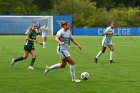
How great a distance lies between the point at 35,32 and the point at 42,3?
279 ft

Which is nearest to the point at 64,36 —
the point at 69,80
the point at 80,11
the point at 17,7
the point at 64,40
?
the point at 64,40

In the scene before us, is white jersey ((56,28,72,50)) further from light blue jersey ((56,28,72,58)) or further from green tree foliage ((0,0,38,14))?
green tree foliage ((0,0,38,14))

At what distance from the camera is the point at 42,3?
4178 inches

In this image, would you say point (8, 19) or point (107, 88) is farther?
point (8, 19)

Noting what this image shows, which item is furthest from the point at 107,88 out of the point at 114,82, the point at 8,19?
the point at 8,19

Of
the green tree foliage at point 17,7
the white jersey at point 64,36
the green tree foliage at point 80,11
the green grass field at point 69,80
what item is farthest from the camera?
the green tree foliage at point 17,7

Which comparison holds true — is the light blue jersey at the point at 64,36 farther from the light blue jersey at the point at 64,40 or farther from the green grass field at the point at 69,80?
the green grass field at the point at 69,80

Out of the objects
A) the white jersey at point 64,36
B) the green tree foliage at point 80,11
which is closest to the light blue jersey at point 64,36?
the white jersey at point 64,36

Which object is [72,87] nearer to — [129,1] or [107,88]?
[107,88]

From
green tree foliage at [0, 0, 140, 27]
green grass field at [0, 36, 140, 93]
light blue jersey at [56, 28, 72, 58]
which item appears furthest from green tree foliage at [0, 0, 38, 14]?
light blue jersey at [56, 28, 72, 58]

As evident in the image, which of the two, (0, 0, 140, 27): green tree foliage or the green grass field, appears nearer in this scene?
the green grass field

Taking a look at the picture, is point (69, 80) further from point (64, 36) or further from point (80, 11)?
point (80, 11)

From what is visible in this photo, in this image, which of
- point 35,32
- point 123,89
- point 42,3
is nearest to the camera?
point 123,89

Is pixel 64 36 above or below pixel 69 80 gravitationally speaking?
above
